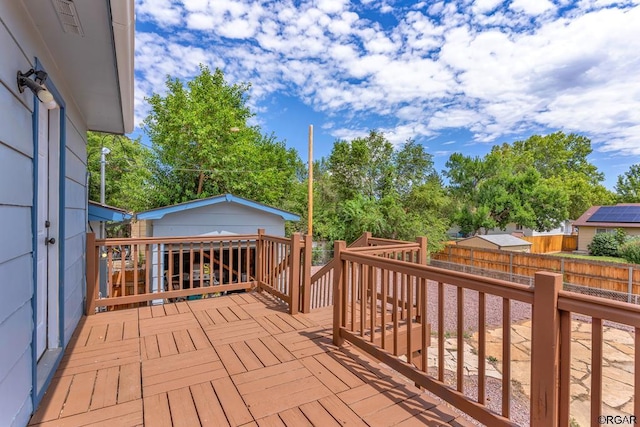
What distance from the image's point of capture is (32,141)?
1.67 m

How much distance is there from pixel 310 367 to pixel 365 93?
47.8 feet

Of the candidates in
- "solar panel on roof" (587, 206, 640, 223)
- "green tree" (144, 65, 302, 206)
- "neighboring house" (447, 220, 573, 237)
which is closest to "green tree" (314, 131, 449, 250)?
"green tree" (144, 65, 302, 206)

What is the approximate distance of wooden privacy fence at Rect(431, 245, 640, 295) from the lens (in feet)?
30.3

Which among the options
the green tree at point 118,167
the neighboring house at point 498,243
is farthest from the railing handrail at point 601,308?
the green tree at point 118,167

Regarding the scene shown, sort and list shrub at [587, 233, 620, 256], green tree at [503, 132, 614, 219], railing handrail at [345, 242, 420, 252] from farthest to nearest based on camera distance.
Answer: green tree at [503, 132, 614, 219], shrub at [587, 233, 620, 256], railing handrail at [345, 242, 420, 252]

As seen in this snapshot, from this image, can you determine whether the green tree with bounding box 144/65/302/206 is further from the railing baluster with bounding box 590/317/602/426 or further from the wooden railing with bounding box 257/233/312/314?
the railing baluster with bounding box 590/317/602/426

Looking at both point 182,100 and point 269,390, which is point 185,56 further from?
point 269,390

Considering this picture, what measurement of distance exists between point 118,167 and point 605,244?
96.3ft

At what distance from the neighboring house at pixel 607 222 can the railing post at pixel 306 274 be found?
24300 mm

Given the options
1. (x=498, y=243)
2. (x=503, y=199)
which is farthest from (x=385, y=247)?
(x=503, y=199)

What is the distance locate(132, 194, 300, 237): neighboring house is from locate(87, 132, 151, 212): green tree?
734 centimetres

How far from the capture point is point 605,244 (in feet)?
59.8

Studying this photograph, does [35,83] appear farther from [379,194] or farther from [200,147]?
[379,194]

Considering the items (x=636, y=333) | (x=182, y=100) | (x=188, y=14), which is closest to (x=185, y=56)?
(x=182, y=100)
